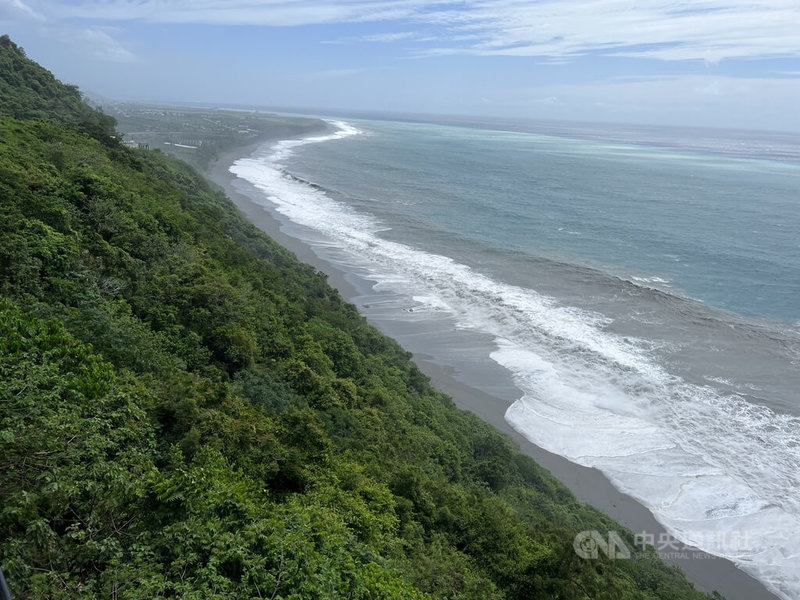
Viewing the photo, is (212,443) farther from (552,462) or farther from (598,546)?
(552,462)

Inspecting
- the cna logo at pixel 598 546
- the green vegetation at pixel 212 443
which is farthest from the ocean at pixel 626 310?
the green vegetation at pixel 212 443

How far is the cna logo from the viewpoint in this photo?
1245 cm

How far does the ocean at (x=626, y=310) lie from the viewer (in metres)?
20.4

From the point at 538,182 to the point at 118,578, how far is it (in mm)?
87177

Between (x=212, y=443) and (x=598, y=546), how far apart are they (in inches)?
384

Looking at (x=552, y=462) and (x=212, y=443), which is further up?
(x=212, y=443)

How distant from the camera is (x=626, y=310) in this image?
36.8m

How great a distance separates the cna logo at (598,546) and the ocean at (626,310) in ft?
13.4

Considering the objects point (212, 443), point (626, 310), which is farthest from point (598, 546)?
point (626, 310)

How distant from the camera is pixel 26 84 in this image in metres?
39.3

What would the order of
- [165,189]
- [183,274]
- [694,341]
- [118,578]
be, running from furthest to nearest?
[694,341] < [165,189] < [183,274] < [118,578]

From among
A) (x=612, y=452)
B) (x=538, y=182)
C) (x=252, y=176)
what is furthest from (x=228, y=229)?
(x=538, y=182)

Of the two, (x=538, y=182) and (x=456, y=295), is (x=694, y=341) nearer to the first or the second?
(x=456, y=295)

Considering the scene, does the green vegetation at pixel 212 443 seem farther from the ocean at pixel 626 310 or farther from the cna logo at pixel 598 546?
the ocean at pixel 626 310
